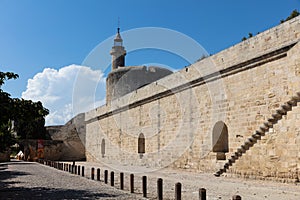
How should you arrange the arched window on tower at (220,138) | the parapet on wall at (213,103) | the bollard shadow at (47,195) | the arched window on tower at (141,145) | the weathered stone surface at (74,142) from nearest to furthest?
the bollard shadow at (47,195) < the parapet on wall at (213,103) < the arched window on tower at (220,138) < the arched window on tower at (141,145) < the weathered stone surface at (74,142)

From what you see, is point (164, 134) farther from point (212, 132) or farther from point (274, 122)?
point (274, 122)

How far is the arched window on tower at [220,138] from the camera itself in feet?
40.2

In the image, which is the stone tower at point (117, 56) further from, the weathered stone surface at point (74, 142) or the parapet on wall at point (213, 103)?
the parapet on wall at point (213, 103)

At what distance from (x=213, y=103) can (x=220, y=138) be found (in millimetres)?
1256

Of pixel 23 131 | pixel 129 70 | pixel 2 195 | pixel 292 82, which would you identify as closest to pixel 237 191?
pixel 292 82

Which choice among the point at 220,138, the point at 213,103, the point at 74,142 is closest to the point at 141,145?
the point at 220,138

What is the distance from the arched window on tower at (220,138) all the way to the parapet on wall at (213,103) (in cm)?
4

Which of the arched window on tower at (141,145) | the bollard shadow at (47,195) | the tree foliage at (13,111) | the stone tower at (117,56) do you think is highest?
the stone tower at (117,56)

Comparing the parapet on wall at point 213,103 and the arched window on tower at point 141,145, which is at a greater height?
the parapet on wall at point 213,103

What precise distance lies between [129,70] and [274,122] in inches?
748

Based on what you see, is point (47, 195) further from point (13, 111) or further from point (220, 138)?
point (220, 138)

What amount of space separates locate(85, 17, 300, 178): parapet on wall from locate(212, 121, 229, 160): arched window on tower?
36 mm

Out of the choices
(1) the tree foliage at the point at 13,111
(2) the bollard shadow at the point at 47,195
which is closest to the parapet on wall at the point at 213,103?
(2) the bollard shadow at the point at 47,195

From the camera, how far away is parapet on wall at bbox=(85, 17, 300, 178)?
9422 millimetres
